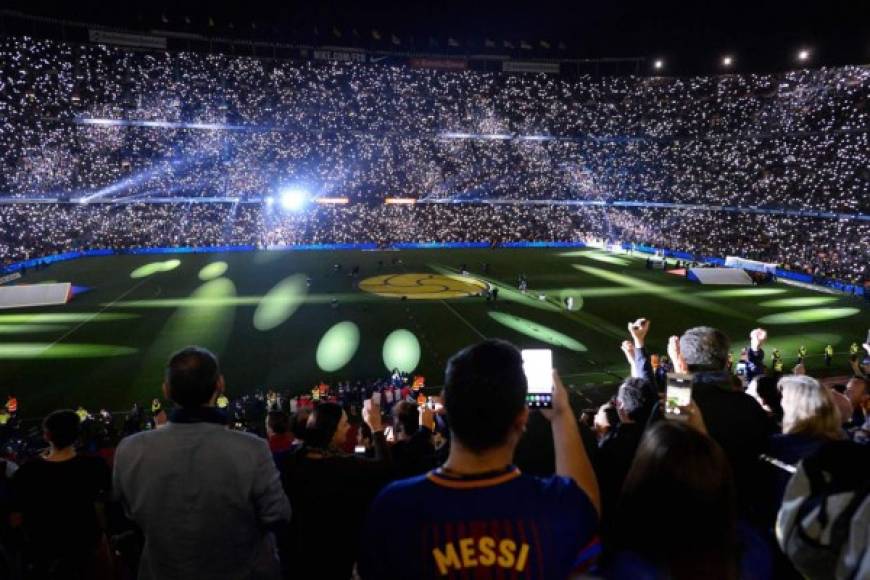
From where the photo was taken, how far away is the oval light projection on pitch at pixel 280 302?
28391mm

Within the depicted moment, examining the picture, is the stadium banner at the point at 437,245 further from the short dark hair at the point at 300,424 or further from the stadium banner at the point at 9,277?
the short dark hair at the point at 300,424

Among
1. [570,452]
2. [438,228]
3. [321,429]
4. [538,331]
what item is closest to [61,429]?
[321,429]

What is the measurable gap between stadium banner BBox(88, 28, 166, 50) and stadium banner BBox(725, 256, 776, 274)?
2769 inches

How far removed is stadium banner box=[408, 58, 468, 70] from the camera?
284ft

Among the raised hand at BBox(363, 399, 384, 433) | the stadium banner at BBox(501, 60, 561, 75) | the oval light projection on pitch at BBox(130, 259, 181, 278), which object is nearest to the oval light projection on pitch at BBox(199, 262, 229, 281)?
the oval light projection on pitch at BBox(130, 259, 181, 278)

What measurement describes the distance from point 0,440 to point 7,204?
51.5 metres

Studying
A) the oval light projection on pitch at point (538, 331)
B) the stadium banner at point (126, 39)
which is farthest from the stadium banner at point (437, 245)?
the stadium banner at point (126, 39)

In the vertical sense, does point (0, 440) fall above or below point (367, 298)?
below

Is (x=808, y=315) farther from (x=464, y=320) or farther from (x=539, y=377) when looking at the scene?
(x=539, y=377)

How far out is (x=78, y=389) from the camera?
756 inches

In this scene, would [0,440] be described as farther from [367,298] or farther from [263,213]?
[263,213]

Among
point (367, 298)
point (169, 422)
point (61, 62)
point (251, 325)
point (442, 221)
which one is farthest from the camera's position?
point (442, 221)

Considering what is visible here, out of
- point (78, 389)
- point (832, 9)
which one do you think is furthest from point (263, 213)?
point (832, 9)

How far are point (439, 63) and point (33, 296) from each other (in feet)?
225
